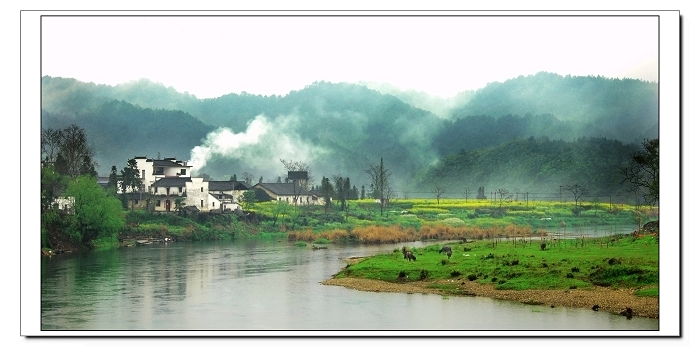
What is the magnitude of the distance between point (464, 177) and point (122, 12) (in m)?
6.54

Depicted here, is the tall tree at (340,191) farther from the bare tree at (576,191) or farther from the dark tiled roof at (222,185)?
the bare tree at (576,191)

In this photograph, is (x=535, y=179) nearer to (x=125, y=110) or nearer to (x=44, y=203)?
(x=125, y=110)

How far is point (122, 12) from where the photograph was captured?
9.03 m

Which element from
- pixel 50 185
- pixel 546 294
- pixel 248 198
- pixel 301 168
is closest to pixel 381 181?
pixel 301 168

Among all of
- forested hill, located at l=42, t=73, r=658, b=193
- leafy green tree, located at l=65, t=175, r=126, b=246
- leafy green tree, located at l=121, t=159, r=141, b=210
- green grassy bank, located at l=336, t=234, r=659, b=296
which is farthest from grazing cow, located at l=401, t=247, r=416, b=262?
leafy green tree, located at l=65, t=175, r=126, b=246

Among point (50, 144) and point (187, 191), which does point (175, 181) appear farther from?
point (50, 144)

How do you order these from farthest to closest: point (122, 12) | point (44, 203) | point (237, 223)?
point (237, 223) → point (44, 203) → point (122, 12)

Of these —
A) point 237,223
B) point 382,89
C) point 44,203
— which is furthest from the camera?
point 237,223

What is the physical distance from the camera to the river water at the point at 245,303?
29.5ft

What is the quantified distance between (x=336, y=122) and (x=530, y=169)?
3.20m

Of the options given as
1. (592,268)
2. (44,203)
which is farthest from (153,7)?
(592,268)

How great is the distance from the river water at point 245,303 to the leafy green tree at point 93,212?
1.02 feet

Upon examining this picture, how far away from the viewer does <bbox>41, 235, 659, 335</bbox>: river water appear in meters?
8.98
